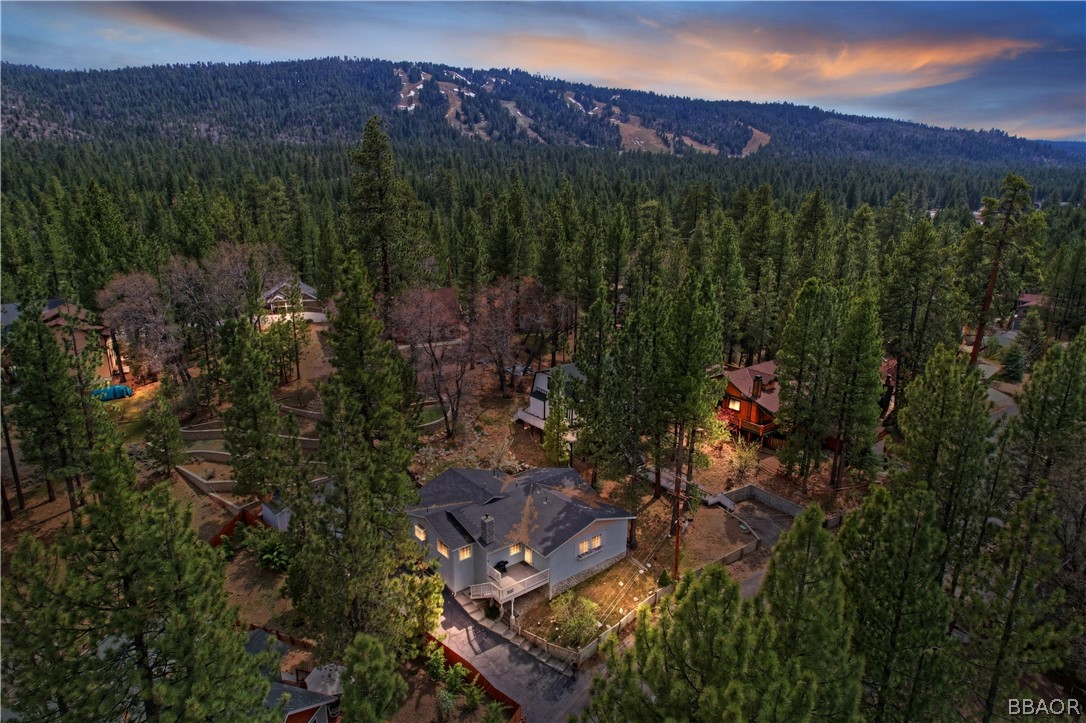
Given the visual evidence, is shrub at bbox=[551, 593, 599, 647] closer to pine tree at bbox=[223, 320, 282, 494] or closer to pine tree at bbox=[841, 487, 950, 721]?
pine tree at bbox=[841, 487, 950, 721]

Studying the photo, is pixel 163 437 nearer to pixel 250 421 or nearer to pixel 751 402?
pixel 250 421

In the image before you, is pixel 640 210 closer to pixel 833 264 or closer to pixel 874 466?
pixel 833 264

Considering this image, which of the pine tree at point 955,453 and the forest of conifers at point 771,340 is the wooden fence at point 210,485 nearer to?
the forest of conifers at point 771,340

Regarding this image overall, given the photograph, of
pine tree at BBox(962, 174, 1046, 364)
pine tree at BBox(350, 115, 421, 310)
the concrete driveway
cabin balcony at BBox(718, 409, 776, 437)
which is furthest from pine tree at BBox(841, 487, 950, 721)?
pine tree at BBox(350, 115, 421, 310)

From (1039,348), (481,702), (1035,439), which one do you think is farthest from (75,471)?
(1039,348)

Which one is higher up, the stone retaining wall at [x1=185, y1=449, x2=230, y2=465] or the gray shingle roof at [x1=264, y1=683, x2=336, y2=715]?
the gray shingle roof at [x1=264, y1=683, x2=336, y2=715]
